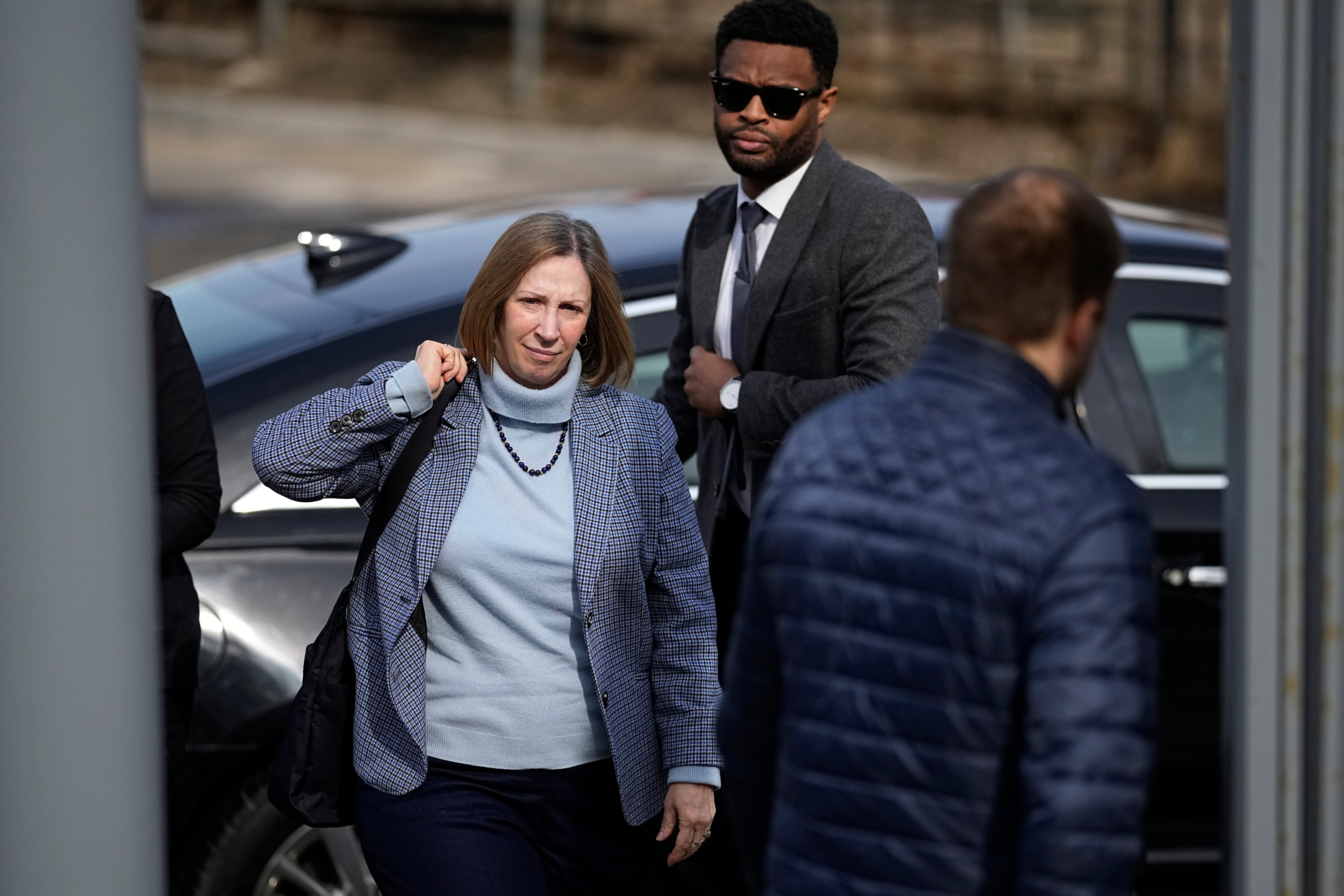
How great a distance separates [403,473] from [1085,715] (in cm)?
134

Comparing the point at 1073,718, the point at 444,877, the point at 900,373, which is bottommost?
the point at 444,877

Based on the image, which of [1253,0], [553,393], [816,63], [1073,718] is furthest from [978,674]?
[816,63]

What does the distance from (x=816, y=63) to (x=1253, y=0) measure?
1416 mm

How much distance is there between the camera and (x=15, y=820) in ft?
5.53

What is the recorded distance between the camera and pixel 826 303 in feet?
9.99

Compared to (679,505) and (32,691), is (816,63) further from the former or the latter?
(32,691)

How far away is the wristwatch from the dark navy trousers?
69cm

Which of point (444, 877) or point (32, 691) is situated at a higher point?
point (32, 691)

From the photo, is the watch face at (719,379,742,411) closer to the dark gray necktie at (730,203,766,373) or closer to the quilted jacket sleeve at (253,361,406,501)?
the dark gray necktie at (730,203,766,373)

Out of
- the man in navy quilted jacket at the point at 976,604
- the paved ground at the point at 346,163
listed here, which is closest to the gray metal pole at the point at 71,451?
the man in navy quilted jacket at the point at 976,604

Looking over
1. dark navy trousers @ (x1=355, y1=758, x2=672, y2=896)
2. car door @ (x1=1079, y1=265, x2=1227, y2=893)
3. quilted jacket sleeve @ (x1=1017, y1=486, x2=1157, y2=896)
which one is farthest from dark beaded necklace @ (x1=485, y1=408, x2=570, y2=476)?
car door @ (x1=1079, y1=265, x2=1227, y2=893)

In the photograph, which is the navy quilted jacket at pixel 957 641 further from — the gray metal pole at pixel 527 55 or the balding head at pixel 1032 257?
the gray metal pole at pixel 527 55

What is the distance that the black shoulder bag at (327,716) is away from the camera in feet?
8.85

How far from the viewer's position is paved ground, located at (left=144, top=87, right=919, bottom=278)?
1459 centimetres
